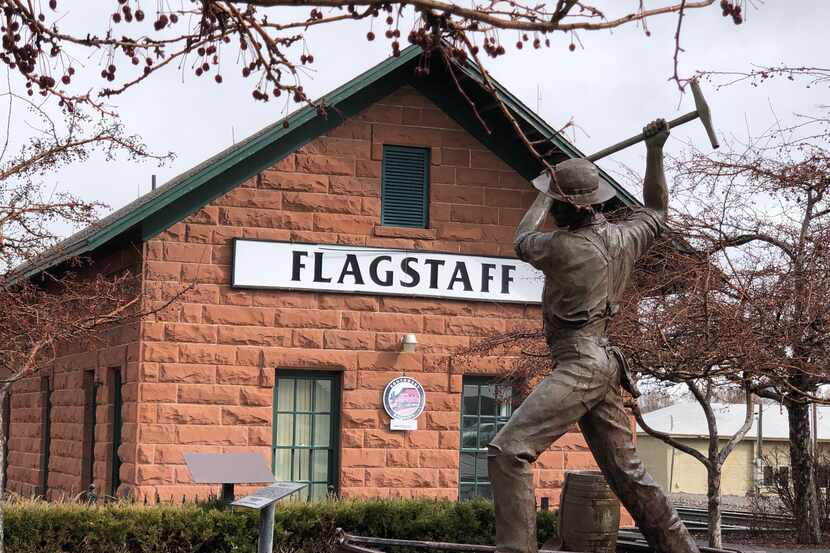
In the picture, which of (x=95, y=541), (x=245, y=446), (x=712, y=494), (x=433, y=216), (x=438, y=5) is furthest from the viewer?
(x=433, y=216)

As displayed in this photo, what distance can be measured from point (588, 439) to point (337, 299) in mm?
8247

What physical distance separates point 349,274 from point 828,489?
8148 millimetres

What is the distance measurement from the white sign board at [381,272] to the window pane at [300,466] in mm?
1981

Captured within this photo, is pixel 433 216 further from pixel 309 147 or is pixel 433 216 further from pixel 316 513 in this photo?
pixel 316 513

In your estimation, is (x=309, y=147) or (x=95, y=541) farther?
(x=309, y=147)

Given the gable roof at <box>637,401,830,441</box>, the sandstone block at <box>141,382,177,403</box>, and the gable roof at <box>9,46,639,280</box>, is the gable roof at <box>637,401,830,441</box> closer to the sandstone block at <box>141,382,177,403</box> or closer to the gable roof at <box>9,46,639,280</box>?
the gable roof at <box>9,46,639,280</box>

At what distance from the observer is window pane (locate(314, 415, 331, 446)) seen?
1667cm

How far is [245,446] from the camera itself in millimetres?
16000

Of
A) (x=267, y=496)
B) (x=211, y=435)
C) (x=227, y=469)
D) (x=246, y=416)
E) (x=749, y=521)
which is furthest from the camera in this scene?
(x=749, y=521)

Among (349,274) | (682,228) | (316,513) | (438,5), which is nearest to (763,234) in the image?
(682,228)

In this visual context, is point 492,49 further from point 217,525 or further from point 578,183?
A: point 217,525

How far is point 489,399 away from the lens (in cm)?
1744

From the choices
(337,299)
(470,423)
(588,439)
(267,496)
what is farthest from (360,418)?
(588,439)

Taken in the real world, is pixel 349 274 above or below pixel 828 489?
above
